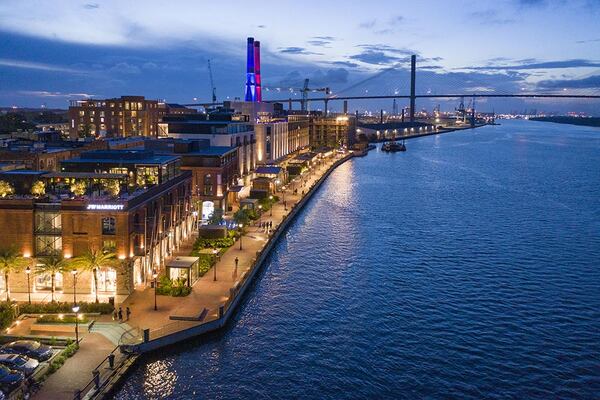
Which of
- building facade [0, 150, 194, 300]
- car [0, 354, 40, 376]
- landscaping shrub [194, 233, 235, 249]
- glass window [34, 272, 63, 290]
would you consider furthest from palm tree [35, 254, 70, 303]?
landscaping shrub [194, 233, 235, 249]

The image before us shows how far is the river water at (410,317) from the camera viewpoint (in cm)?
2073

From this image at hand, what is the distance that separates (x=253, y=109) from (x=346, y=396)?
74.9 metres

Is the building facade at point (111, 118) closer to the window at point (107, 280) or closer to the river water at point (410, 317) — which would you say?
the river water at point (410, 317)

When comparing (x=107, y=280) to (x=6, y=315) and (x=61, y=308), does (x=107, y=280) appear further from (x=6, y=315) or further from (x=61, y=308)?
(x=6, y=315)

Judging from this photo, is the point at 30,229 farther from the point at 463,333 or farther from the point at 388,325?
the point at 463,333


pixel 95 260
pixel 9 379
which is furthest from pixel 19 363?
pixel 95 260

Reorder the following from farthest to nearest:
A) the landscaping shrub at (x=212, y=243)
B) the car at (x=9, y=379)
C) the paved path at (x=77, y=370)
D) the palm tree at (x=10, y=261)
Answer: the landscaping shrub at (x=212, y=243) → the palm tree at (x=10, y=261) → the paved path at (x=77, y=370) → the car at (x=9, y=379)

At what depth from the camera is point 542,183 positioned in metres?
78.8

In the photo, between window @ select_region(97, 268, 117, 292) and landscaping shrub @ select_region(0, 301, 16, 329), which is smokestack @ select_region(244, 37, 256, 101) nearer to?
window @ select_region(97, 268, 117, 292)

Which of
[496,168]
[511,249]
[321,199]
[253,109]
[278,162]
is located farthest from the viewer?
[496,168]

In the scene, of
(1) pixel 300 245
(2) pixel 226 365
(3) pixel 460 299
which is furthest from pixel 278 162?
(2) pixel 226 365

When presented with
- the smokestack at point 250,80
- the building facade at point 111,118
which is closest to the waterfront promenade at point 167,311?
the building facade at point 111,118

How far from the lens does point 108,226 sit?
25078 mm

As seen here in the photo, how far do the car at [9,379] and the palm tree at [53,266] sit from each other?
252 inches
